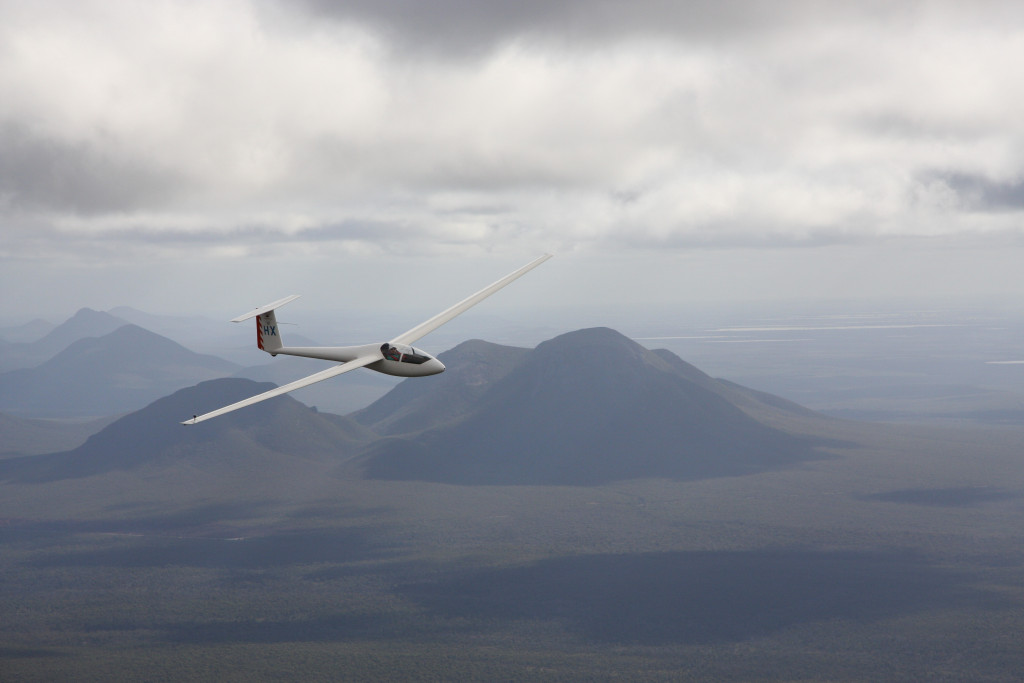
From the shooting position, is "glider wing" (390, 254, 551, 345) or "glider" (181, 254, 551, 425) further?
"glider wing" (390, 254, 551, 345)

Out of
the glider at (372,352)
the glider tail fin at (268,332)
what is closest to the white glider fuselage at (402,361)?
the glider at (372,352)

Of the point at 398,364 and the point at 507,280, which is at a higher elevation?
the point at 507,280

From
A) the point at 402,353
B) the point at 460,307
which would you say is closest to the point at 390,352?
the point at 402,353

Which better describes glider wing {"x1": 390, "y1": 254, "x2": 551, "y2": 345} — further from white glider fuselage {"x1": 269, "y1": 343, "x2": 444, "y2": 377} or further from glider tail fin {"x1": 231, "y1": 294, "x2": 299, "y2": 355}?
glider tail fin {"x1": 231, "y1": 294, "x2": 299, "y2": 355}

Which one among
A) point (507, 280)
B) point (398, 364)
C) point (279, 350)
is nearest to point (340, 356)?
point (398, 364)

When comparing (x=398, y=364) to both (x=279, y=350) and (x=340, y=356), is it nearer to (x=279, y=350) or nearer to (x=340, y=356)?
(x=340, y=356)

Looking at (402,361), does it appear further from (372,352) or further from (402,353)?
(372,352)

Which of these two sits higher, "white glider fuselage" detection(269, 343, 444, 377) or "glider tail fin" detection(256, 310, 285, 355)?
"glider tail fin" detection(256, 310, 285, 355)

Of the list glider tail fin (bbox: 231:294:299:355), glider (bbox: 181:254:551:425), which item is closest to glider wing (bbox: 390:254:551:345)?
glider (bbox: 181:254:551:425)

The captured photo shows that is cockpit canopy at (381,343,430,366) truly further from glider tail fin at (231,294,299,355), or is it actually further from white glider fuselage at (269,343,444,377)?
glider tail fin at (231,294,299,355)
